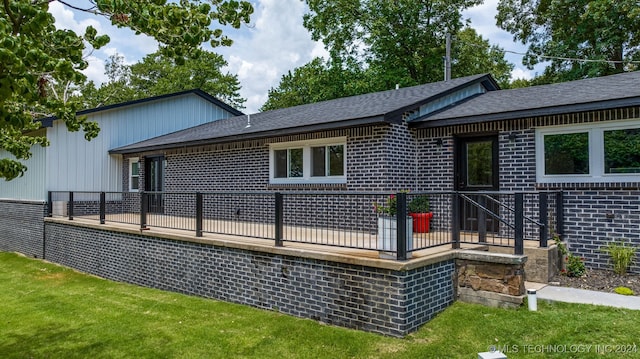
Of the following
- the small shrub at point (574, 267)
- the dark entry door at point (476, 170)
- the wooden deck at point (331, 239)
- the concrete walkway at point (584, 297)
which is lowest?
the concrete walkway at point (584, 297)

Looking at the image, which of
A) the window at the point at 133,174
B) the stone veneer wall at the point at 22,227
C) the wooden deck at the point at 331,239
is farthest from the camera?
the window at the point at 133,174

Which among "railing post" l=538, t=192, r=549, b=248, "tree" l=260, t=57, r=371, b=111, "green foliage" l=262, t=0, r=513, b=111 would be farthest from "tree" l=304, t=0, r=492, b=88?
"railing post" l=538, t=192, r=549, b=248

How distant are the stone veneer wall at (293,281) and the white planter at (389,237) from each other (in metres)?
0.24

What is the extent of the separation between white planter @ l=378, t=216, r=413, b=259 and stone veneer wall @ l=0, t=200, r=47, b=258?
1141 cm

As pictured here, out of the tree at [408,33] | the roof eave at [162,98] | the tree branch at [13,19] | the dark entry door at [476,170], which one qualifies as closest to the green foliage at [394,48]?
the tree at [408,33]

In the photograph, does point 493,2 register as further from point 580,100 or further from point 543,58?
point 580,100

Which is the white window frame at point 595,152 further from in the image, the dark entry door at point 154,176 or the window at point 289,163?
the dark entry door at point 154,176

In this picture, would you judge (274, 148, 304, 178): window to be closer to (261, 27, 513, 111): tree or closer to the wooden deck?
the wooden deck

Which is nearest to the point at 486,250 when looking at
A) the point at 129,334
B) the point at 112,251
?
the point at 129,334

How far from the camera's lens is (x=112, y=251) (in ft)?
33.7

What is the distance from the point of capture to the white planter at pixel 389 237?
5.58 metres

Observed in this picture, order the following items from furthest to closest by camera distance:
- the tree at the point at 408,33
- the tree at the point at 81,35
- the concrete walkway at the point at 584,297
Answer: the tree at the point at 408,33 → the concrete walkway at the point at 584,297 → the tree at the point at 81,35

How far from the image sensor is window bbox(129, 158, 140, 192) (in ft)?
48.9

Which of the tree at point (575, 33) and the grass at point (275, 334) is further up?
the tree at point (575, 33)
